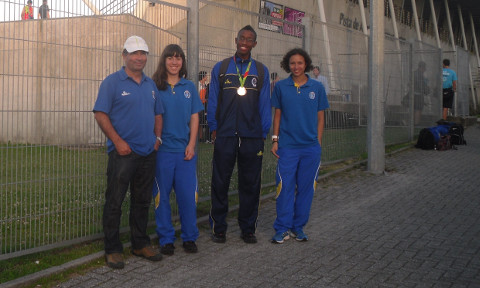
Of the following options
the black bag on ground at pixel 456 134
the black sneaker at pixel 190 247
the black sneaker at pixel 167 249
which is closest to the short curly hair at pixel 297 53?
the black sneaker at pixel 190 247

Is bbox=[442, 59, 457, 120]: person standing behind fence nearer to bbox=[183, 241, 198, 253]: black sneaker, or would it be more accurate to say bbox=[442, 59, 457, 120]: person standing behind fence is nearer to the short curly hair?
the short curly hair

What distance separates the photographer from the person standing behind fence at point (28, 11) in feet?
16.0

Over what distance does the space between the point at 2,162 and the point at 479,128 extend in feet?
65.4

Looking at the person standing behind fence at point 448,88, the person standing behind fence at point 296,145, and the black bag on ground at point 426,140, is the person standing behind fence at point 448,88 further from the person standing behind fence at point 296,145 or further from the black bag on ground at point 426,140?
the person standing behind fence at point 296,145

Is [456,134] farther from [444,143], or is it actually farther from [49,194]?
[49,194]

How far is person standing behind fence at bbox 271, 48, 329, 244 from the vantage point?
6.12 meters

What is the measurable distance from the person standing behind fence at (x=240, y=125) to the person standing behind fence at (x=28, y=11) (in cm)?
187

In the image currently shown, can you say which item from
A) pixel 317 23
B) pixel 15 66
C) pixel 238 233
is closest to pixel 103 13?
pixel 15 66

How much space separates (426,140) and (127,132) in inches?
416

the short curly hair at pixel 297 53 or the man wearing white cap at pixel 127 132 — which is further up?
the short curly hair at pixel 297 53

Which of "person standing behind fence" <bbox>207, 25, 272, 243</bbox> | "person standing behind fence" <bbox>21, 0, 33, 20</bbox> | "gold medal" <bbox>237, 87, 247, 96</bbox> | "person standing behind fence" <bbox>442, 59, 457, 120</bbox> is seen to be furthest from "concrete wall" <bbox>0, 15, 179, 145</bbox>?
"person standing behind fence" <bbox>442, 59, 457, 120</bbox>

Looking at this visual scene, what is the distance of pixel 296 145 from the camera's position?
20.1 ft

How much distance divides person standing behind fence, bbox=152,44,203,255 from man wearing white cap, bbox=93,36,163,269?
0.19 meters

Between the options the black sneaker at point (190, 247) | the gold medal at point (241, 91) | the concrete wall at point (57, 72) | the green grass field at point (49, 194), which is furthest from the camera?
the gold medal at point (241, 91)
